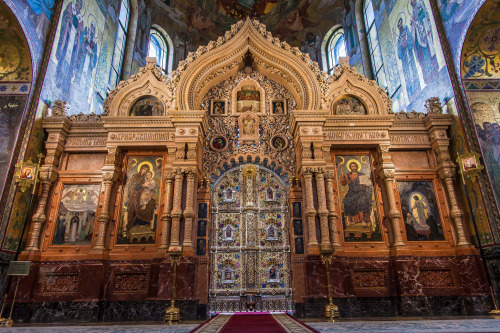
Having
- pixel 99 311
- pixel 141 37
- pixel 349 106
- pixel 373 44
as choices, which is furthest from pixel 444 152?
pixel 141 37

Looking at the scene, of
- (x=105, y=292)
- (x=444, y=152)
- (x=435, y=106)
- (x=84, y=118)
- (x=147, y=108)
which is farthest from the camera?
(x=147, y=108)

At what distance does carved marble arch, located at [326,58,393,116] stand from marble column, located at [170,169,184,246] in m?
5.33

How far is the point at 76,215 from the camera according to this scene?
31.1 ft

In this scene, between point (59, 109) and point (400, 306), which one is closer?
point (400, 306)

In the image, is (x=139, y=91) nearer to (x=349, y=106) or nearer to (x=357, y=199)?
(x=349, y=106)

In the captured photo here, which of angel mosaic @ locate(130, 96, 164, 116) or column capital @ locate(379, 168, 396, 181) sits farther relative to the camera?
angel mosaic @ locate(130, 96, 164, 116)

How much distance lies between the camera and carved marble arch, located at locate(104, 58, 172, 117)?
33.9 feet

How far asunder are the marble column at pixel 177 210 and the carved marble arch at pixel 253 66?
2.36 m

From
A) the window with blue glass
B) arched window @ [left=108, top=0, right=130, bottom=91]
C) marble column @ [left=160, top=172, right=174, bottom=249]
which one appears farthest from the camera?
arched window @ [left=108, top=0, right=130, bottom=91]

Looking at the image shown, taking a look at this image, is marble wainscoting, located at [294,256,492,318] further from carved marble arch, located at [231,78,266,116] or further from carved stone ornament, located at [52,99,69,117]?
carved stone ornament, located at [52,99,69,117]

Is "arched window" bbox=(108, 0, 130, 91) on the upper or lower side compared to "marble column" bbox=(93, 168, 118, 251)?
upper

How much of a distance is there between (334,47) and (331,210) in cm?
1229

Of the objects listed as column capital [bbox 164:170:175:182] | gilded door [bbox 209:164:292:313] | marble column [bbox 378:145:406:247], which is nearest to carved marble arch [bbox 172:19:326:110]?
column capital [bbox 164:170:175:182]

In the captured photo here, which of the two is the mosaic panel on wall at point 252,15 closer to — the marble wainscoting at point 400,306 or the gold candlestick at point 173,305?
the gold candlestick at point 173,305
